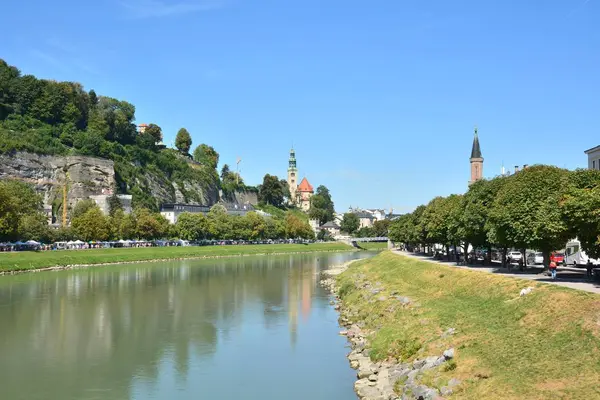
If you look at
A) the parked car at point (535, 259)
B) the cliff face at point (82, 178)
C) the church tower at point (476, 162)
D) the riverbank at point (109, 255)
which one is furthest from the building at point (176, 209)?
the parked car at point (535, 259)

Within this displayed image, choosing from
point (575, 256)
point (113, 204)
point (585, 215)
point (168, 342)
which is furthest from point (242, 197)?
point (585, 215)

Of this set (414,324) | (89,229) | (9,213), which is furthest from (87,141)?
(414,324)

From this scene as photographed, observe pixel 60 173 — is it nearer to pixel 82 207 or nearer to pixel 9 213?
pixel 82 207

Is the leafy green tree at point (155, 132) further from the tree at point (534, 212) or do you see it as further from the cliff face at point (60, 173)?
the tree at point (534, 212)

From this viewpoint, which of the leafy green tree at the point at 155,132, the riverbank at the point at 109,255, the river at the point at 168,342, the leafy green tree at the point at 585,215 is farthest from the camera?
the leafy green tree at the point at 155,132

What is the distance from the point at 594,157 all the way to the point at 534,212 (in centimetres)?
2844

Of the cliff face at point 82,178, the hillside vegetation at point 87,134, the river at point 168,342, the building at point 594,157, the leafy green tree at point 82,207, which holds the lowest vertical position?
the river at point 168,342

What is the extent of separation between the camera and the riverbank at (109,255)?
63500 millimetres

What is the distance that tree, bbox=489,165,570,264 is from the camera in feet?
96.2

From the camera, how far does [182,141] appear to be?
166125mm

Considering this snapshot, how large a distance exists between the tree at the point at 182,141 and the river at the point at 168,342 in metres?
116

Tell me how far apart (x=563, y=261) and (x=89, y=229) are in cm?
6541

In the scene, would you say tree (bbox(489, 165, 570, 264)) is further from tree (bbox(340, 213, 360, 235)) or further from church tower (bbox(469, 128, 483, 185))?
tree (bbox(340, 213, 360, 235))

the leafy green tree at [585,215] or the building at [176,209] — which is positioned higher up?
the building at [176,209]
